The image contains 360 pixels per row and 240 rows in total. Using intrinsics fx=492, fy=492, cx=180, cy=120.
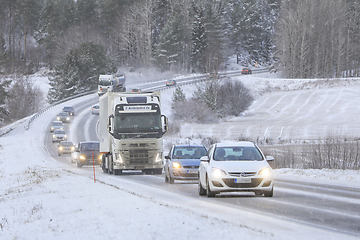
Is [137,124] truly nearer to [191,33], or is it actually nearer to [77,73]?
[77,73]

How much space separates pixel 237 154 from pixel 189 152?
20.0ft

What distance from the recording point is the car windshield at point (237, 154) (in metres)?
14.2

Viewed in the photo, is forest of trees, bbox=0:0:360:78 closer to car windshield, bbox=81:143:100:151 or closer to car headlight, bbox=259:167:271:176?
car windshield, bbox=81:143:100:151

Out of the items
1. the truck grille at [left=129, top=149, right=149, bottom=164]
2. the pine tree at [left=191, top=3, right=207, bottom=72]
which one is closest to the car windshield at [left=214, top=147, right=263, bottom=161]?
the truck grille at [left=129, top=149, right=149, bottom=164]

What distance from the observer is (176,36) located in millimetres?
107938

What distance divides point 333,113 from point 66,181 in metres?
56.1

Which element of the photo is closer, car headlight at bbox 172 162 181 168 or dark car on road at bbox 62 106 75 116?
car headlight at bbox 172 162 181 168

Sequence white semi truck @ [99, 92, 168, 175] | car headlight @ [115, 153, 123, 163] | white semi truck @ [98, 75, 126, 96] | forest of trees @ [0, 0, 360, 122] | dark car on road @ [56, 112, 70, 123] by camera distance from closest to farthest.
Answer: white semi truck @ [99, 92, 168, 175], car headlight @ [115, 153, 123, 163], dark car on road @ [56, 112, 70, 123], white semi truck @ [98, 75, 126, 96], forest of trees @ [0, 0, 360, 122]

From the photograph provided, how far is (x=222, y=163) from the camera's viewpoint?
1373cm

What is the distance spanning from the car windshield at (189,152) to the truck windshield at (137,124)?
2861mm

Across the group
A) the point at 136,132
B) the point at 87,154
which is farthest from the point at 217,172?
the point at 87,154

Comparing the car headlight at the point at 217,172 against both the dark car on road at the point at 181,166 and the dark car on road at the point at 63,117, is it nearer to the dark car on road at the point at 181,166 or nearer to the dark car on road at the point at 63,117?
the dark car on road at the point at 181,166

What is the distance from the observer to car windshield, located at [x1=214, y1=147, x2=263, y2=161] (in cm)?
1423

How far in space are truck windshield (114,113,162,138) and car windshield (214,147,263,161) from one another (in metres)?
8.66
